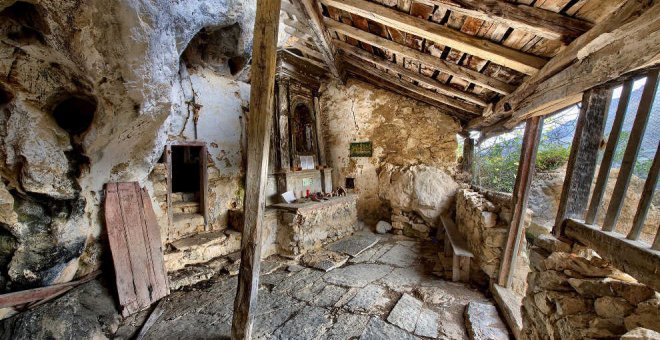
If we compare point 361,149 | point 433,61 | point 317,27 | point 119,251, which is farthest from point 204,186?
point 433,61

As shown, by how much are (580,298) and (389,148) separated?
16.5 ft

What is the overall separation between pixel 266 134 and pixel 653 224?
4.08 metres

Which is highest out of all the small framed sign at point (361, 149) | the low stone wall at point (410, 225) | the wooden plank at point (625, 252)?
the small framed sign at point (361, 149)

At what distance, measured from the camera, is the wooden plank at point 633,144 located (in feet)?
4.56

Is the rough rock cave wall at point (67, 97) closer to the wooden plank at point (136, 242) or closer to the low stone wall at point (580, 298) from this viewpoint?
the wooden plank at point (136, 242)

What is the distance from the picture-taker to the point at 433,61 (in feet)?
10.8

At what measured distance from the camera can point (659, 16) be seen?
3.93ft

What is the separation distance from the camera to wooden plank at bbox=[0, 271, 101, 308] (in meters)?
2.29

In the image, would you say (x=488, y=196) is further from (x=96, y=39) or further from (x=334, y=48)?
(x=96, y=39)

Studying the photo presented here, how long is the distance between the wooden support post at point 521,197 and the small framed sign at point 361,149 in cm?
367

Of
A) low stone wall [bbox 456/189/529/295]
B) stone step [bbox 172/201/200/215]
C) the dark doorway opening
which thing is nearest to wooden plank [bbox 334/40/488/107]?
low stone wall [bbox 456/189/529/295]

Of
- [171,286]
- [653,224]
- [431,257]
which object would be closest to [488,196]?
[431,257]

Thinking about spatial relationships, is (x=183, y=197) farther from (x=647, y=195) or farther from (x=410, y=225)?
(x=647, y=195)

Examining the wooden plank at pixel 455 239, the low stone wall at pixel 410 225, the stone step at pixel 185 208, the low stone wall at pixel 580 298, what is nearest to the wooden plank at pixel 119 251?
the stone step at pixel 185 208
